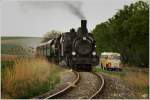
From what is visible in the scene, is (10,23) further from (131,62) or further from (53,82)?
(131,62)

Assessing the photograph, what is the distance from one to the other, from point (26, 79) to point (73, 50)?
7.44 metres

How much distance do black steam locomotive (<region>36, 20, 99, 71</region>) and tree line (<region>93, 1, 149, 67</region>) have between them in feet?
8.09

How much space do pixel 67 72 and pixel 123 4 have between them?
11.3 ft

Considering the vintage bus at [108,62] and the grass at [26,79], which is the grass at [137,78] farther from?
the grass at [26,79]

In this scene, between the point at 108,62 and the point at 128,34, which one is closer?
the point at 128,34

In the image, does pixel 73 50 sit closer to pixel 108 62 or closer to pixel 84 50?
pixel 84 50

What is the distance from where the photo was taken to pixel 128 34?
42.9 ft

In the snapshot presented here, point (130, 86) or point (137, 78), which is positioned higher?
point (137, 78)

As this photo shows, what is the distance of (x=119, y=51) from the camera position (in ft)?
43.1

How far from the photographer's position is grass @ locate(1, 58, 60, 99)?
11797 mm

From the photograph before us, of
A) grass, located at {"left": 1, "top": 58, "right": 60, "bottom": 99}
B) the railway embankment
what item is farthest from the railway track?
grass, located at {"left": 1, "top": 58, "right": 60, "bottom": 99}

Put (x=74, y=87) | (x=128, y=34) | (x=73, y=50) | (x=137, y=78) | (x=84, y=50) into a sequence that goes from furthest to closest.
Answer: (x=73, y=50) < (x=84, y=50) < (x=74, y=87) < (x=128, y=34) < (x=137, y=78)

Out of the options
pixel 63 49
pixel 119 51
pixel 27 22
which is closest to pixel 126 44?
pixel 119 51

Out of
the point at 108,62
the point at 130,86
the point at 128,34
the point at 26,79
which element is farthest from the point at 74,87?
the point at 108,62
